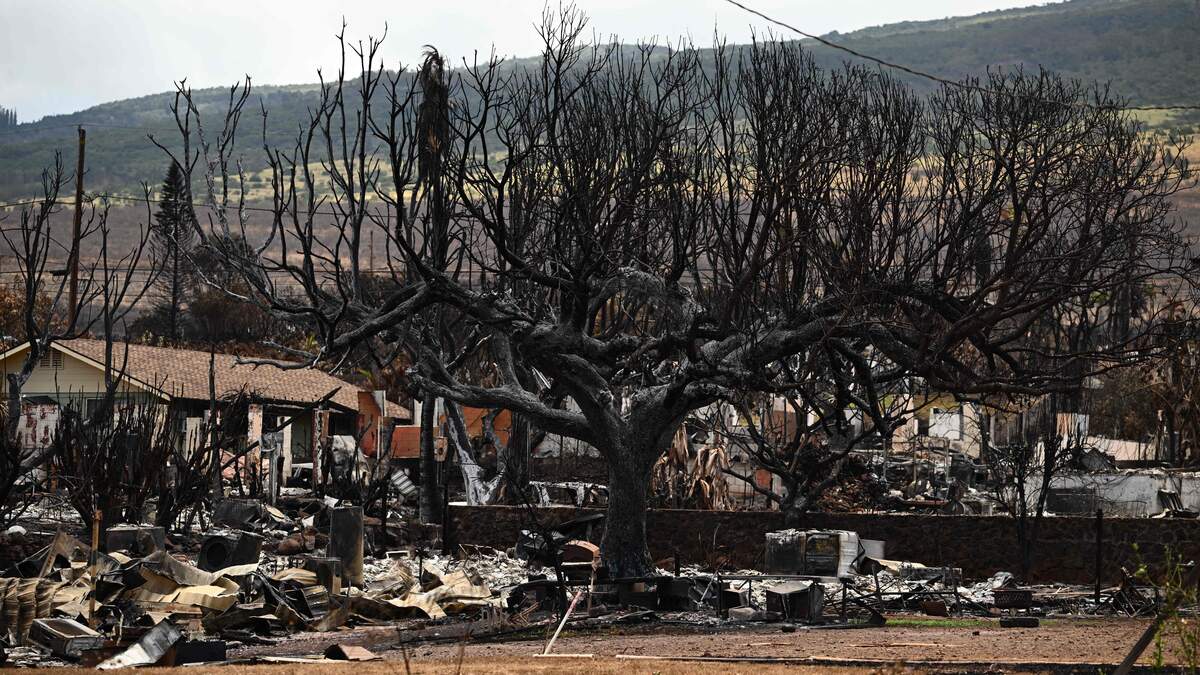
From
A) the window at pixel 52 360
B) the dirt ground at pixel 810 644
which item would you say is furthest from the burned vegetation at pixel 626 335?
the window at pixel 52 360

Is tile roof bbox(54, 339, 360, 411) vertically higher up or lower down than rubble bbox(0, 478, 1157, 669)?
higher up

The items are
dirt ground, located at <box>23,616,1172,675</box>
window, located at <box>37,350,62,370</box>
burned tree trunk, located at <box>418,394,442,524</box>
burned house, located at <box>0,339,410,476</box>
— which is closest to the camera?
dirt ground, located at <box>23,616,1172,675</box>

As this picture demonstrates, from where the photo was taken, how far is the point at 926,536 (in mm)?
23594

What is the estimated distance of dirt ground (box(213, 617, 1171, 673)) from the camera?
12.8 metres

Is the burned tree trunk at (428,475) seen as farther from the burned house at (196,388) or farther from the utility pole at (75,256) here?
the utility pole at (75,256)

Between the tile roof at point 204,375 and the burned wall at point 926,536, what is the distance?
15.5m

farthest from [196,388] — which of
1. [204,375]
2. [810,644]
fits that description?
[810,644]

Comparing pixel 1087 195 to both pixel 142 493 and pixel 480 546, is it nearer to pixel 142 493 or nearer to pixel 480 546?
pixel 480 546

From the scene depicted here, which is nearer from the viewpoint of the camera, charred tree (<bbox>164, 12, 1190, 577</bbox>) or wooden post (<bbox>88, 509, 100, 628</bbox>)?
wooden post (<bbox>88, 509, 100, 628</bbox>)

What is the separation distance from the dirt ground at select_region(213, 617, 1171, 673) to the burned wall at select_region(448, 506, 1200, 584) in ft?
17.8

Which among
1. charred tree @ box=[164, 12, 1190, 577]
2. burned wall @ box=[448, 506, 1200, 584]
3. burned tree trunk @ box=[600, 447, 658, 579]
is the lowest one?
burned wall @ box=[448, 506, 1200, 584]

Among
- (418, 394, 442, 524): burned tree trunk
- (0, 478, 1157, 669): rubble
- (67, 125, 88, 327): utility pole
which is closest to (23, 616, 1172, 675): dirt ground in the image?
(0, 478, 1157, 669): rubble

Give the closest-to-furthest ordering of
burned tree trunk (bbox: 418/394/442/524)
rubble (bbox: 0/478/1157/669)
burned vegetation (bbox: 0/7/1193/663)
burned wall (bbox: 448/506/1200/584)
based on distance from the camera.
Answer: rubble (bbox: 0/478/1157/669) → burned vegetation (bbox: 0/7/1193/663) → burned wall (bbox: 448/506/1200/584) → burned tree trunk (bbox: 418/394/442/524)

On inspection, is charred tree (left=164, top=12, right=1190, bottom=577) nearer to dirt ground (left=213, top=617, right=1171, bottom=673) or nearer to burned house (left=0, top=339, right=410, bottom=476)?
dirt ground (left=213, top=617, right=1171, bottom=673)
